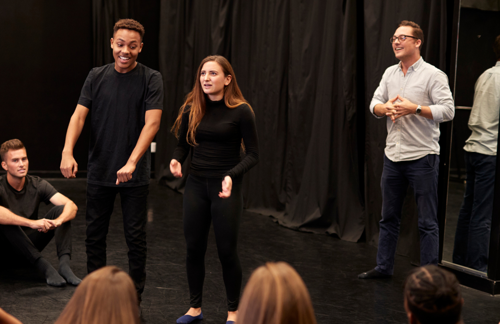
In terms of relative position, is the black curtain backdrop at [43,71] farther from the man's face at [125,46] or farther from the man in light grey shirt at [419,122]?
the man in light grey shirt at [419,122]

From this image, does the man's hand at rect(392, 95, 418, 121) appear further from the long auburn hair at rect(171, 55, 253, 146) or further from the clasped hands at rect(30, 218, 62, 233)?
the clasped hands at rect(30, 218, 62, 233)

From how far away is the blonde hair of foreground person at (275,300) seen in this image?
2.97ft

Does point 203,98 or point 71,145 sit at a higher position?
point 203,98

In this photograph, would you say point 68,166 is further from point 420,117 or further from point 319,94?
point 319,94

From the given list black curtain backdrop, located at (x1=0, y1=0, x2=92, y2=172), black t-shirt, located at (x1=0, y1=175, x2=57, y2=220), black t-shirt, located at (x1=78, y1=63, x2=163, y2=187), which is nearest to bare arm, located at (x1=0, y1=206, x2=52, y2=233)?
black t-shirt, located at (x1=0, y1=175, x2=57, y2=220)

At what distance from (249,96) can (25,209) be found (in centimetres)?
265

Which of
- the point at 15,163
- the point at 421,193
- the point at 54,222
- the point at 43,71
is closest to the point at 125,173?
the point at 54,222

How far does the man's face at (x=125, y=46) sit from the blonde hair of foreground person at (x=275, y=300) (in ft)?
5.95

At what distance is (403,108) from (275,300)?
7.68 ft

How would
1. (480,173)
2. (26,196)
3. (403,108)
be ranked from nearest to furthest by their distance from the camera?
(403,108), (480,173), (26,196)

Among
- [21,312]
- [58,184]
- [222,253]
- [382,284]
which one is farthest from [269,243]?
[58,184]

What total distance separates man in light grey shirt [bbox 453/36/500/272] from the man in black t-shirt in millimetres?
1886

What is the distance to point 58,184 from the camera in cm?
647

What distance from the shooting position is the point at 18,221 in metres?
3.05
